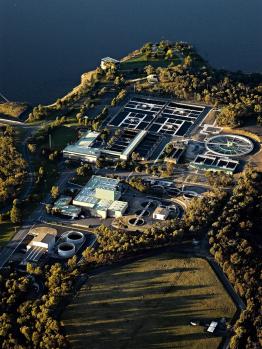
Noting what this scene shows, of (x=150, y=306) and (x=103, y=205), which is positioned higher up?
(x=103, y=205)

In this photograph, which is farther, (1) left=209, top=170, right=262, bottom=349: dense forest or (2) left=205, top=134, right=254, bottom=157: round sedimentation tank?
(2) left=205, top=134, right=254, bottom=157: round sedimentation tank

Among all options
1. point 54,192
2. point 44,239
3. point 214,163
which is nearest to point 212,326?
point 44,239

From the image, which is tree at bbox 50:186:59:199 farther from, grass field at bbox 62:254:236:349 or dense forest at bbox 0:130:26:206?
grass field at bbox 62:254:236:349

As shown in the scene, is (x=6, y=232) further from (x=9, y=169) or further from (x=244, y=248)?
(x=244, y=248)

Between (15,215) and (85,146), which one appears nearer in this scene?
(15,215)

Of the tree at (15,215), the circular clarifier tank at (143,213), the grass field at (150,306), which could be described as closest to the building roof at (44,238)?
the tree at (15,215)

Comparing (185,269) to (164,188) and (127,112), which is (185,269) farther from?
(127,112)

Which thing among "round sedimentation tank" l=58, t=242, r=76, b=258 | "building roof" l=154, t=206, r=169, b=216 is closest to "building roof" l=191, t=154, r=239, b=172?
"building roof" l=154, t=206, r=169, b=216
